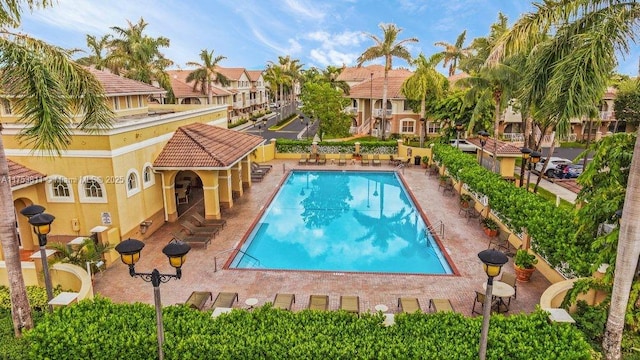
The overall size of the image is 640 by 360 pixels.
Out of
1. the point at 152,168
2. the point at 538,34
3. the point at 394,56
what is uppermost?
the point at 394,56

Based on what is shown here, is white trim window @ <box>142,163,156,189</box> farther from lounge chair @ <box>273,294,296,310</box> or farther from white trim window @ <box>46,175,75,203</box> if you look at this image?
lounge chair @ <box>273,294,296,310</box>

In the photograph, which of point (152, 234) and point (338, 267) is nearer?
point (338, 267)

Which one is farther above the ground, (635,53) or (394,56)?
(394,56)

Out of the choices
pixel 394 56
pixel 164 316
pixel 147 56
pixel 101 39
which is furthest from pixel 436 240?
pixel 101 39

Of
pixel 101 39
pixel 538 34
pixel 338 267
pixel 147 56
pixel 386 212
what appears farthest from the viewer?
pixel 101 39

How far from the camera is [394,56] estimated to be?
3978 cm

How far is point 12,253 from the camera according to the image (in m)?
9.87

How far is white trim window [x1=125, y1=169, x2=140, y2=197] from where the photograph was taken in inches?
683

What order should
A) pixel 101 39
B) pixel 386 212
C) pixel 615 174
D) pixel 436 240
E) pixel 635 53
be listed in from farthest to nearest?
pixel 101 39, pixel 386 212, pixel 436 240, pixel 615 174, pixel 635 53

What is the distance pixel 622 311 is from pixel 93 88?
13.5m

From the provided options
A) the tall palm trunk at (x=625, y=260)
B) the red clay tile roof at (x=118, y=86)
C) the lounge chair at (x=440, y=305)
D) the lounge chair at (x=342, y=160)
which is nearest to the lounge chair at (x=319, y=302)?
the lounge chair at (x=440, y=305)

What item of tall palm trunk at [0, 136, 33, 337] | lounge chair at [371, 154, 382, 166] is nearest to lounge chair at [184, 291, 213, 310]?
tall palm trunk at [0, 136, 33, 337]

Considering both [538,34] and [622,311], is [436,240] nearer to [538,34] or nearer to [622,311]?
[622,311]

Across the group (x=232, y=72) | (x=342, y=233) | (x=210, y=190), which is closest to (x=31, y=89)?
(x=210, y=190)
